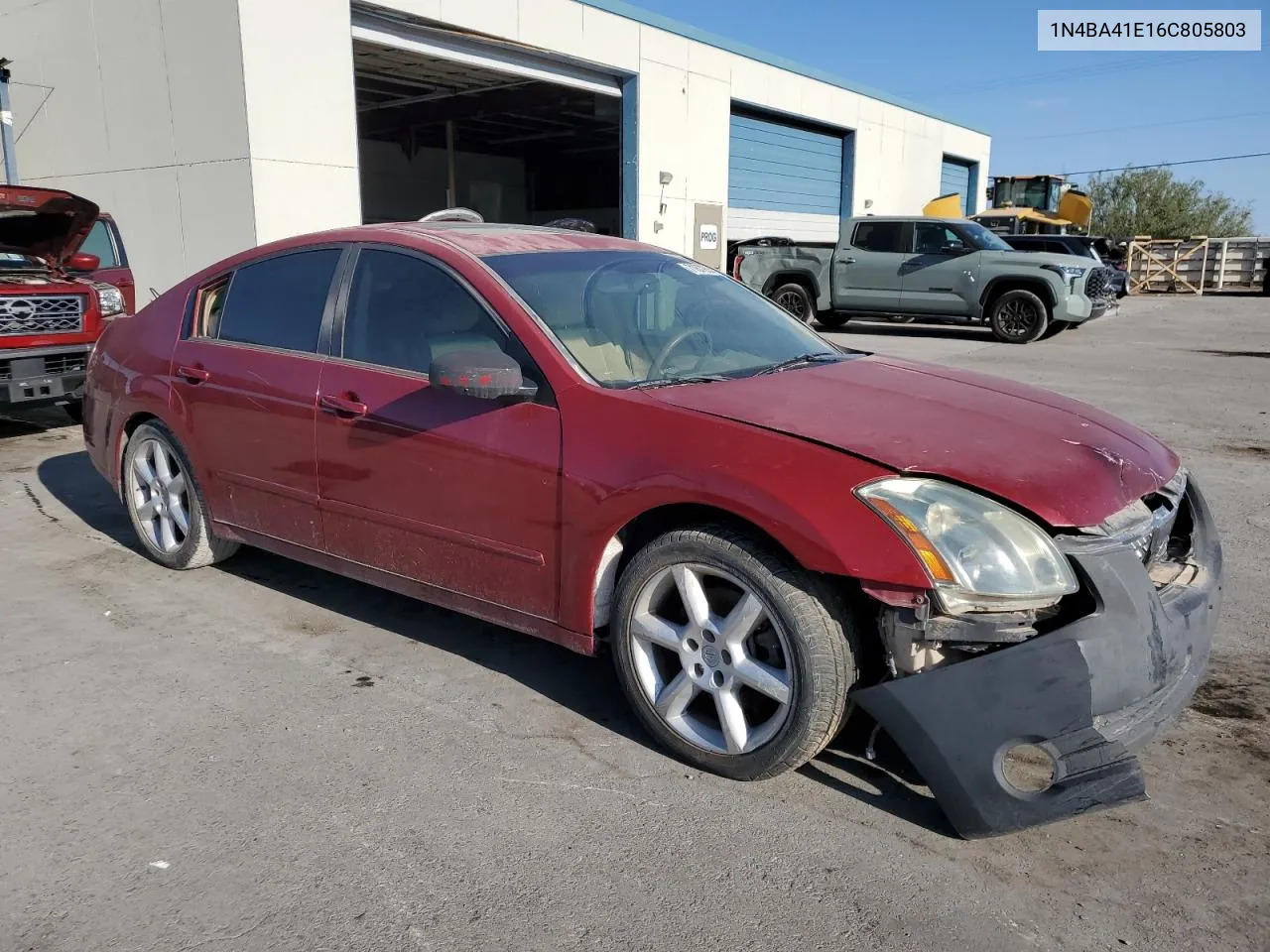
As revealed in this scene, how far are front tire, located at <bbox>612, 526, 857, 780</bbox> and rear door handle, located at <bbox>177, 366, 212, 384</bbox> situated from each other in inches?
92.8

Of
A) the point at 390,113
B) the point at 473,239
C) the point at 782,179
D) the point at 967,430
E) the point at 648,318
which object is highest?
the point at 390,113

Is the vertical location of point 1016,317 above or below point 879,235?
below

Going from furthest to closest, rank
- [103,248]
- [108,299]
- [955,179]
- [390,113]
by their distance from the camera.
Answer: [955,179] < [390,113] < [103,248] < [108,299]

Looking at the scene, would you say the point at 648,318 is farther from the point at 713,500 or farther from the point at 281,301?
the point at 281,301

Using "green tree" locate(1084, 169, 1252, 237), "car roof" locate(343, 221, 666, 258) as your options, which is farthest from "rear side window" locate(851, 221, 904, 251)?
"green tree" locate(1084, 169, 1252, 237)

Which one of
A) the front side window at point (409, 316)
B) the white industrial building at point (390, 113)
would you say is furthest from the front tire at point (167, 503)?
the white industrial building at point (390, 113)

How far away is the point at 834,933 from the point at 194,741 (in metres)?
2.09

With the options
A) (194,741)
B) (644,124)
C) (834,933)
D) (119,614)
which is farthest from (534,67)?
(834,933)

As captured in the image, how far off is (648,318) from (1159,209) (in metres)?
63.2

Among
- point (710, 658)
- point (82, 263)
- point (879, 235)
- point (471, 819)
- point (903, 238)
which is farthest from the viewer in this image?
point (879, 235)

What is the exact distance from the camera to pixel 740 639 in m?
2.85

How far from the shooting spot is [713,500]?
9.25 ft

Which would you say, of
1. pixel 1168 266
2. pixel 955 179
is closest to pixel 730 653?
pixel 955 179

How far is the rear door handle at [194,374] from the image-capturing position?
173 inches
